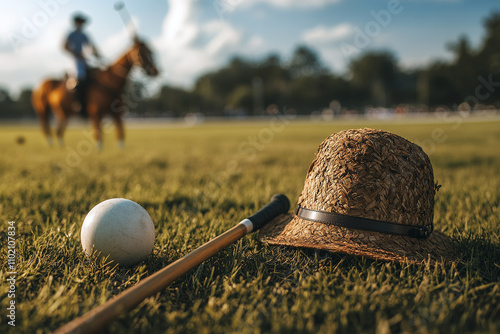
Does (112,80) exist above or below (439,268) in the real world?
above

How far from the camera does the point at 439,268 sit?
2447mm

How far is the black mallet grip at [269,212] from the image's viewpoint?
9.87 ft

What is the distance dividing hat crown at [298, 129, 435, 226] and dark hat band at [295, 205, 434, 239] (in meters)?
0.03

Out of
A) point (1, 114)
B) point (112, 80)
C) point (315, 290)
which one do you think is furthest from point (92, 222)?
point (1, 114)

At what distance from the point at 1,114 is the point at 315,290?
118m

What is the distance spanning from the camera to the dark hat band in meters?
2.47

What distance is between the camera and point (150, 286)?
2.01 m

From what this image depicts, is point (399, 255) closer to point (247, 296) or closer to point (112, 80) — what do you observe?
point (247, 296)

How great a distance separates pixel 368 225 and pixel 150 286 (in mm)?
1453

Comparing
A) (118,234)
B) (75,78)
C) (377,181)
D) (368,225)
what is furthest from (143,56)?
(368,225)

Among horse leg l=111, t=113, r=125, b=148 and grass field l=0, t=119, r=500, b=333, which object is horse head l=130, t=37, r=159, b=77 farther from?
grass field l=0, t=119, r=500, b=333

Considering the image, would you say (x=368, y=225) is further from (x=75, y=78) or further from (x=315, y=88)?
(x=315, y=88)

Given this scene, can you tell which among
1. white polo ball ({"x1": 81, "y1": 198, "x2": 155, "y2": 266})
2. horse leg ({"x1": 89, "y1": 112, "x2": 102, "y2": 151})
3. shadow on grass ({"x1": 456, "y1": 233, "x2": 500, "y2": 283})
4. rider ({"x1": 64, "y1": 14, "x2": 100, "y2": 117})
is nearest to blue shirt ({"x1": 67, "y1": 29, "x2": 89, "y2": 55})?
rider ({"x1": 64, "y1": 14, "x2": 100, "y2": 117})

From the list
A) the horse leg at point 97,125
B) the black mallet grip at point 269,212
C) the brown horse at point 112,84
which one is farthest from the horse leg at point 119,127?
the black mallet grip at point 269,212
